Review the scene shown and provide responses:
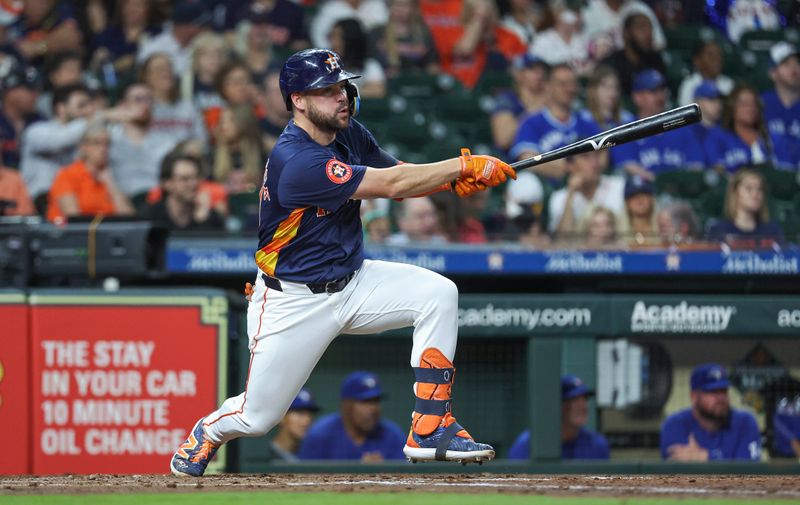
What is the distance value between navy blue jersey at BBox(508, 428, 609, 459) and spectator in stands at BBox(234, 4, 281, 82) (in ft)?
12.3

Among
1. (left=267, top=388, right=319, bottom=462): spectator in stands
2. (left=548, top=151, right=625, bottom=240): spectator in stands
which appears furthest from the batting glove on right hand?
(left=548, top=151, right=625, bottom=240): spectator in stands

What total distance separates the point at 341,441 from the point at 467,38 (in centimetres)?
408

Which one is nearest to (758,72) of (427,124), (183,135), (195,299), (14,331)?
(427,124)

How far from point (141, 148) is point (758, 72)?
5062 mm

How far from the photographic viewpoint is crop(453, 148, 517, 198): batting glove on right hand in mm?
4625

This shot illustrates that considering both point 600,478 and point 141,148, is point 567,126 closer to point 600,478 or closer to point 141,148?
point 141,148

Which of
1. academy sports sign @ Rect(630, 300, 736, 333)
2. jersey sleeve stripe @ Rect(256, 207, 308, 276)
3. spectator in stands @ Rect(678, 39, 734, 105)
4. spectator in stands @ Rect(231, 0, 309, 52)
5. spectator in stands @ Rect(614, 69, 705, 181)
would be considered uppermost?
spectator in stands @ Rect(231, 0, 309, 52)

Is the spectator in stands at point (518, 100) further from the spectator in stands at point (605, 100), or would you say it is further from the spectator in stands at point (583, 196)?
the spectator in stands at point (583, 196)

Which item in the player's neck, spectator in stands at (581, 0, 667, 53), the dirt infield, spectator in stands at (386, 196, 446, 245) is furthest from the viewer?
spectator in stands at (581, 0, 667, 53)

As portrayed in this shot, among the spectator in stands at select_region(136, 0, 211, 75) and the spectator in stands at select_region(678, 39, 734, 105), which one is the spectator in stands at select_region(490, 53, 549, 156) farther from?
the spectator in stands at select_region(136, 0, 211, 75)

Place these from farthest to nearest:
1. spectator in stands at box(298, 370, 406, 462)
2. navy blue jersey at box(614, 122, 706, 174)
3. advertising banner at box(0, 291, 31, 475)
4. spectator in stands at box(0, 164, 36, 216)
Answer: navy blue jersey at box(614, 122, 706, 174) → spectator in stands at box(0, 164, 36, 216) → spectator in stands at box(298, 370, 406, 462) → advertising banner at box(0, 291, 31, 475)

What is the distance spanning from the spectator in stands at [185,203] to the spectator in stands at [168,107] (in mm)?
473

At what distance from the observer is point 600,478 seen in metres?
4.95

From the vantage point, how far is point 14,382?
6.82 meters
